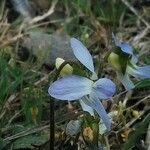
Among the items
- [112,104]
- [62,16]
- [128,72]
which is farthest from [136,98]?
[62,16]

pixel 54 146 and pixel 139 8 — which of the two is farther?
pixel 139 8

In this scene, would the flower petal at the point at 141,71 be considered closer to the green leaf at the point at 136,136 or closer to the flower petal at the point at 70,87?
the flower petal at the point at 70,87

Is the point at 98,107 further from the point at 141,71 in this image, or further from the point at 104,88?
the point at 141,71

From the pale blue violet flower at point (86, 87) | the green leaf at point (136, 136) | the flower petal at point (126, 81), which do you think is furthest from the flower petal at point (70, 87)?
the green leaf at point (136, 136)

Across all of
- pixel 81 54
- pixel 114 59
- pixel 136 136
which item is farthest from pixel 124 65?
pixel 136 136

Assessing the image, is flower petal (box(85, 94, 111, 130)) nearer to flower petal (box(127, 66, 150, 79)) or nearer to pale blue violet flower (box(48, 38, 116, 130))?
pale blue violet flower (box(48, 38, 116, 130))

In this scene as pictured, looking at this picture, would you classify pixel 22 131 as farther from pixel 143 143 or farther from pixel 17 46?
pixel 17 46
